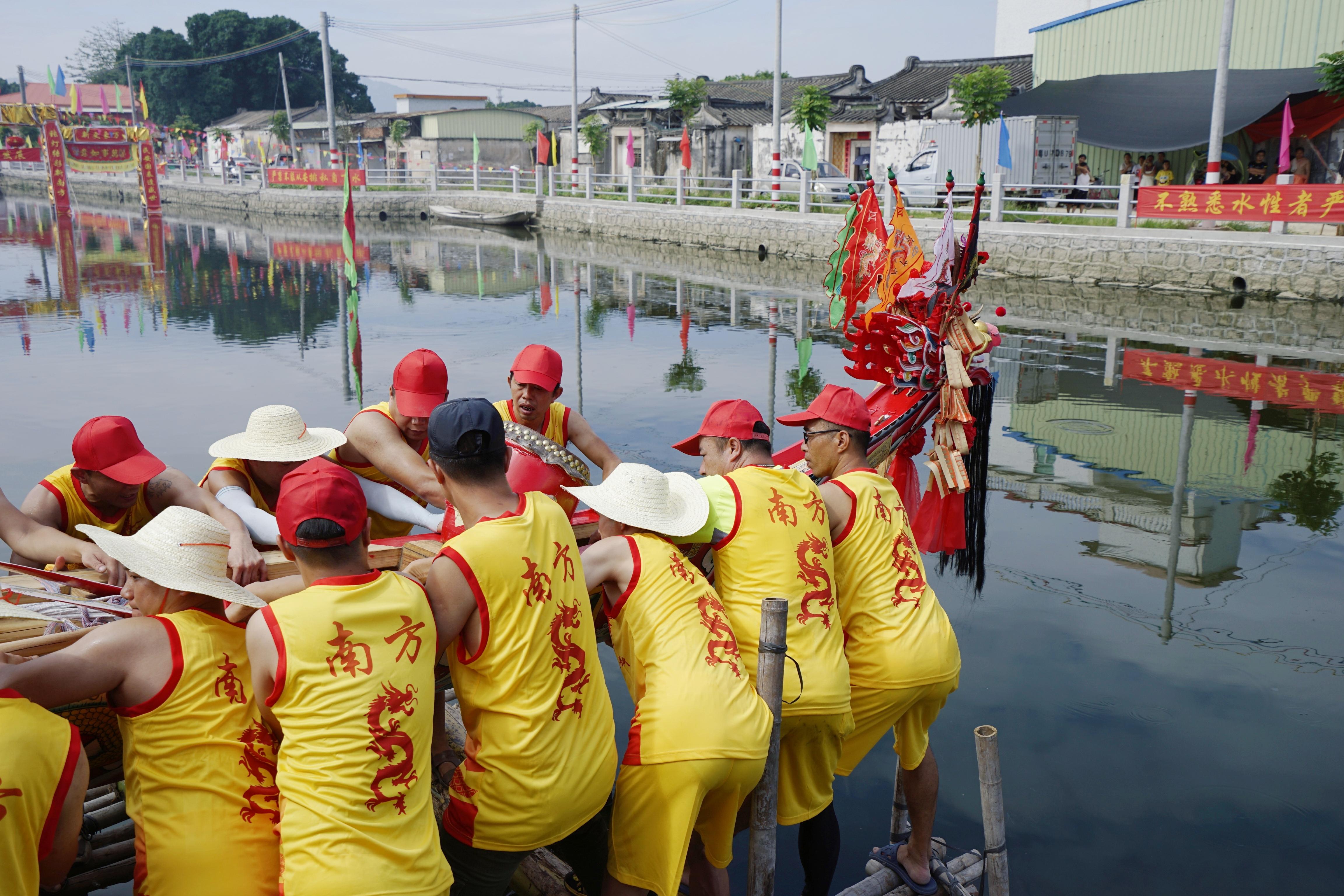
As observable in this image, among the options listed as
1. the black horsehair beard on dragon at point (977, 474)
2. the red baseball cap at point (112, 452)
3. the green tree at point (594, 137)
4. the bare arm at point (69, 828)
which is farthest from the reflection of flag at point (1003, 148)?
the bare arm at point (69, 828)

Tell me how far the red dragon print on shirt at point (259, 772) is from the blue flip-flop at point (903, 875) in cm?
189

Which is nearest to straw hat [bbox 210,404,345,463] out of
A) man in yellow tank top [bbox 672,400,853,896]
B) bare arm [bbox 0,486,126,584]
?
bare arm [bbox 0,486,126,584]

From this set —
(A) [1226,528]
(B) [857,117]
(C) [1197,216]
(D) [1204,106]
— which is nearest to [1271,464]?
(A) [1226,528]

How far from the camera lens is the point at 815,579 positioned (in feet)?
9.61

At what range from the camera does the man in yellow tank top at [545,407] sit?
405cm

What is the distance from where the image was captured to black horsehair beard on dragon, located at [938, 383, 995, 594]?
4.98 meters

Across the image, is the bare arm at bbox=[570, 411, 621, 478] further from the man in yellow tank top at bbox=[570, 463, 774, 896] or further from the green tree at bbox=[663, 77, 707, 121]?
the green tree at bbox=[663, 77, 707, 121]

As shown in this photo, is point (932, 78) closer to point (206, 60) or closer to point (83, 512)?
point (83, 512)

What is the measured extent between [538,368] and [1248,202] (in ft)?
47.0

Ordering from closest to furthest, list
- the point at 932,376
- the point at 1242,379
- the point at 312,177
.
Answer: the point at 932,376 < the point at 1242,379 < the point at 312,177

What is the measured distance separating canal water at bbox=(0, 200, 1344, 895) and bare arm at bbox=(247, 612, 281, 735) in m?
1.98

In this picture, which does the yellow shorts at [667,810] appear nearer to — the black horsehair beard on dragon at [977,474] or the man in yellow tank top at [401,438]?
the man in yellow tank top at [401,438]

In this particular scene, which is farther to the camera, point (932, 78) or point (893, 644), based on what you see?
point (932, 78)

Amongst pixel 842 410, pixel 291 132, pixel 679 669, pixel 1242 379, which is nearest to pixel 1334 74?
pixel 1242 379
